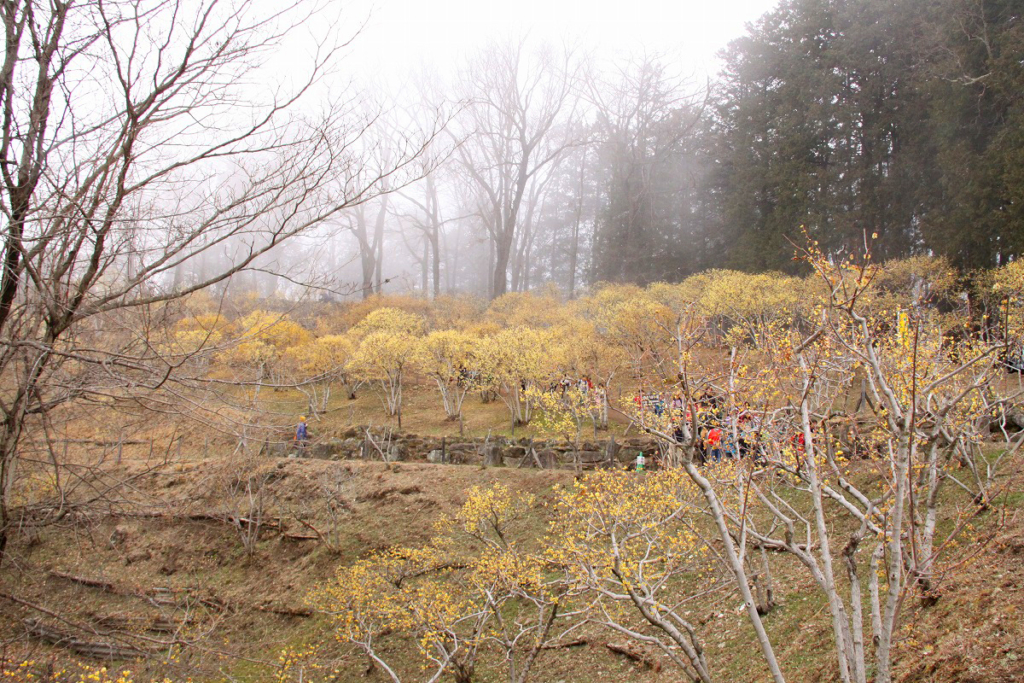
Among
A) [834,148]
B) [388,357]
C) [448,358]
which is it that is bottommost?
[448,358]

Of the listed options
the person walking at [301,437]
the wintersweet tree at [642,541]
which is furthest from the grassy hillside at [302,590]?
the person walking at [301,437]

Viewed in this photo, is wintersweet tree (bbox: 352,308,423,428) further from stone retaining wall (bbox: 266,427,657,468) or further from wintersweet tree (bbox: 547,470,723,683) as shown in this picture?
wintersweet tree (bbox: 547,470,723,683)

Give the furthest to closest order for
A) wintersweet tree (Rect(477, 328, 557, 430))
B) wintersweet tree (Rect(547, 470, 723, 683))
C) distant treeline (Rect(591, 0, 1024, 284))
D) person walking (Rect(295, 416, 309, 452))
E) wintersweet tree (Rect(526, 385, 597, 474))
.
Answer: distant treeline (Rect(591, 0, 1024, 284)) → wintersweet tree (Rect(477, 328, 557, 430)) → wintersweet tree (Rect(526, 385, 597, 474)) → wintersweet tree (Rect(547, 470, 723, 683)) → person walking (Rect(295, 416, 309, 452))

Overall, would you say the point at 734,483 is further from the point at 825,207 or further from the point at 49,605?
the point at 825,207

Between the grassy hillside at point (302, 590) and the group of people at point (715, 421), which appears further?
the group of people at point (715, 421)

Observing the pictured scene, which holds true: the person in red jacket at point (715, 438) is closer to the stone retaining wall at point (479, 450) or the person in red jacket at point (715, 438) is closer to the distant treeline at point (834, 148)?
the stone retaining wall at point (479, 450)

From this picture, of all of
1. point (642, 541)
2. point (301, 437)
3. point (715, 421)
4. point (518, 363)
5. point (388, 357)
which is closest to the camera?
point (715, 421)

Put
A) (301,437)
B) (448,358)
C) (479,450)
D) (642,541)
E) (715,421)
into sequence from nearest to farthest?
(715,421) → (301,437) → (642,541) → (479,450) → (448,358)

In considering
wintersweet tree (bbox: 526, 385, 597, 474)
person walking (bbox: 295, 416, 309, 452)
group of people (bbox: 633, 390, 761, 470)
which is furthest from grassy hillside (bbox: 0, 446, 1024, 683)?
group of people (bbox: 633, 390, 761, 470)

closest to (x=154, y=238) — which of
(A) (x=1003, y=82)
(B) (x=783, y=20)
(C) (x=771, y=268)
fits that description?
(A) (x=1003, y=82)

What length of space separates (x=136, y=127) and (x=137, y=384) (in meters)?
1.46

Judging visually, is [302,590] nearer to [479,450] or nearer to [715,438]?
[479,450]

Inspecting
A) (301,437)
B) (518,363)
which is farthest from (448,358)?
(301,437)

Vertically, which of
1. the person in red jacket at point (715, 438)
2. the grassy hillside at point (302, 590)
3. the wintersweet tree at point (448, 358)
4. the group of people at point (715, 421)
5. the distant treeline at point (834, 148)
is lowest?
the grassy hillside at point (302, 590)
